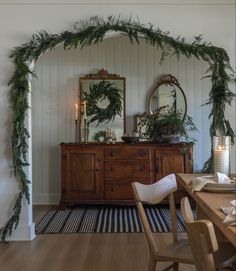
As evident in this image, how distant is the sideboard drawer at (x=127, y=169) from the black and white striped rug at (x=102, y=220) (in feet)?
1.61

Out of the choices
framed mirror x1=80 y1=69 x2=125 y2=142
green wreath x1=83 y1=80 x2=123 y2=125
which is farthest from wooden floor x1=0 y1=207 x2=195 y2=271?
green wreath x1=83 y1=80 x2=123 y2=125

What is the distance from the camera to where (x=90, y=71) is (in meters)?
5.97

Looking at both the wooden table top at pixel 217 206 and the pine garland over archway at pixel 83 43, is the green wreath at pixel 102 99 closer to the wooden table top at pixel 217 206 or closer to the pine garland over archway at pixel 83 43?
the pine garland over archway at pixel 83 43

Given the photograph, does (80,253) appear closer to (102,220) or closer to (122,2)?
(102,220)

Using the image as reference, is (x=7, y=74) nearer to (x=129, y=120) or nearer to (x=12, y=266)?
(x=12, y=266)

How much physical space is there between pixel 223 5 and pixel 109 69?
2.39 m

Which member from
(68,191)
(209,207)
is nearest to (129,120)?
(68,191)

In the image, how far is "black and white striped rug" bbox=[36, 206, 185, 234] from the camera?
4.31 m

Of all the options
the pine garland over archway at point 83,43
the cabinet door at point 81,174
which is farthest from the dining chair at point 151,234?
the cabinet door at point 81,174

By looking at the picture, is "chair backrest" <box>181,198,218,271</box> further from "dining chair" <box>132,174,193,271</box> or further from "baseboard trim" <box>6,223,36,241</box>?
"baseboard trim" <box>6,223,36,241</box>

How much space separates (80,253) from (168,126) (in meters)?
2.57

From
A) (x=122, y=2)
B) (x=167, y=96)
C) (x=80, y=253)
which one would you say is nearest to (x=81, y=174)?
Result: (x=167, y=96)

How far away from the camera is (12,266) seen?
3193 mm

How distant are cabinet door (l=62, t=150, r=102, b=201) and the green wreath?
0.72m
